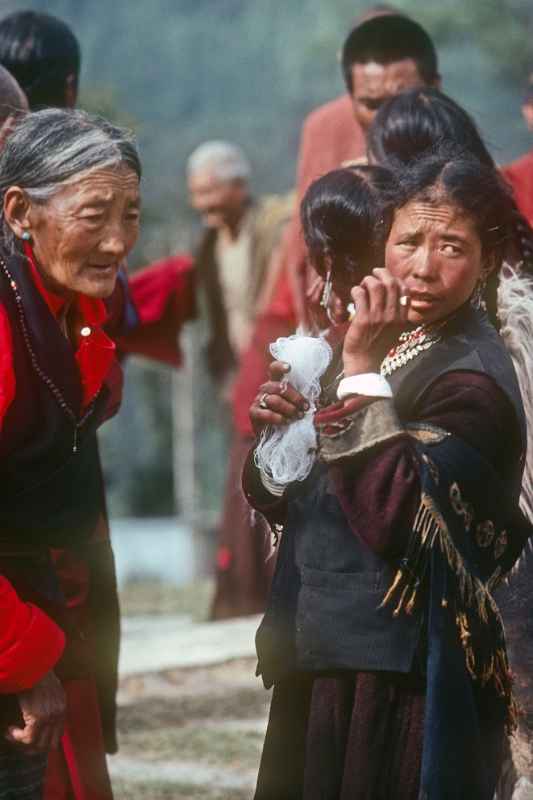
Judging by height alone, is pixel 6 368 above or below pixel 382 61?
below

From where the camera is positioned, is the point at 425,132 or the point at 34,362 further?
the point at 425,132

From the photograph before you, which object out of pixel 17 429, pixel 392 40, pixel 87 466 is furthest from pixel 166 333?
pixel 17 429

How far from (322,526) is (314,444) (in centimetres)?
16

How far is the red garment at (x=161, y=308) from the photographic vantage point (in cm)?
562

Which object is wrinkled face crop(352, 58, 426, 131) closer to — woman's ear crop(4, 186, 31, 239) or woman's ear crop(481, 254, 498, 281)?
woman's ear crop(481, 254, 498, 281)

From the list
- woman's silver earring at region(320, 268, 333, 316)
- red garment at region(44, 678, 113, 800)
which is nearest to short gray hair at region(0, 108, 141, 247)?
woman's silver earring at region(320, 268, 333, 316)

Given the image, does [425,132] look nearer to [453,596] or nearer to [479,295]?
[479,295]

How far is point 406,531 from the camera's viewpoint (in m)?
3.01

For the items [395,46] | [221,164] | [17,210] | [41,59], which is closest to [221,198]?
[221,164]

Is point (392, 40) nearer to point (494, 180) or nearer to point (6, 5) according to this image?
point (494, 180)

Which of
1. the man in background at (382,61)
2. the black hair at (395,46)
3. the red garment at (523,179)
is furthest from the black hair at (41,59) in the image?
the red garment at (523,179)

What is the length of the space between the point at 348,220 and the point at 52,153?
1.94 ft

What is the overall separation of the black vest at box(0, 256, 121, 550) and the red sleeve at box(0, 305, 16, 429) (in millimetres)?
17

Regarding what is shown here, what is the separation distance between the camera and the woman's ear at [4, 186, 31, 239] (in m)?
3.20
